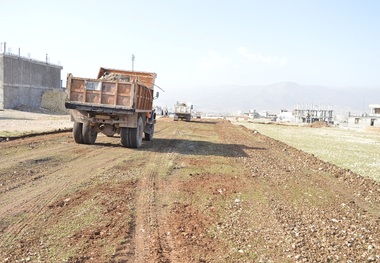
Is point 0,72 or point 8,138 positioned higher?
point 0,72

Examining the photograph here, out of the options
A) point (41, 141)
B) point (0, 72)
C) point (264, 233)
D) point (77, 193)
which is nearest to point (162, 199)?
point (77, 193)

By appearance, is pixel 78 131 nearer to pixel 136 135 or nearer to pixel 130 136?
pixel 130 136

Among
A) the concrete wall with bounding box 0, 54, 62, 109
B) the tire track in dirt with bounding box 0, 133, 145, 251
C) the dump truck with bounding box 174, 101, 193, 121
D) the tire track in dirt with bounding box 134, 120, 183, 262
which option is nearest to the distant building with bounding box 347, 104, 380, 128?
the dump truck with bounding box 174, 101, 193, 121

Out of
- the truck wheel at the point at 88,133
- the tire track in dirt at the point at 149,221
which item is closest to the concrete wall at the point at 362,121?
the truck wheel at the point at 88,133

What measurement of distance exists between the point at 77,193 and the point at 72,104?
7556mm

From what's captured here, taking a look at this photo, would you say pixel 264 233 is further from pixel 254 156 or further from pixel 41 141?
pixel 41 141

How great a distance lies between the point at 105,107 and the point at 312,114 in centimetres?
10912

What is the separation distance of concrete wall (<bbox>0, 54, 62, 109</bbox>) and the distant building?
215 ft

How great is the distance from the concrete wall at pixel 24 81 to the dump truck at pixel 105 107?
30.7 m

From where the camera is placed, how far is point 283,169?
514 inches

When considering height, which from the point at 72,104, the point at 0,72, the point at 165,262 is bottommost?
the point at 165,262

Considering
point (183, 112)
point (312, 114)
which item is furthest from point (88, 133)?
point (312, 114)

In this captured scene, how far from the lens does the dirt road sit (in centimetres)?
512

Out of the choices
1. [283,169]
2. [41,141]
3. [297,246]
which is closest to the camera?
[297,246]
